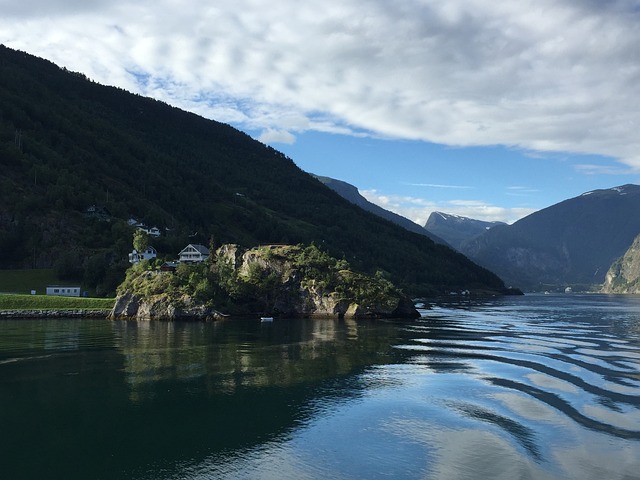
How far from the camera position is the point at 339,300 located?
14700cm

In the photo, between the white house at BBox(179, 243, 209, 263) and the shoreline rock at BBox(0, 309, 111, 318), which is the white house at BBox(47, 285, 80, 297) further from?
the white house at BBox(179, 243, 209, 263)

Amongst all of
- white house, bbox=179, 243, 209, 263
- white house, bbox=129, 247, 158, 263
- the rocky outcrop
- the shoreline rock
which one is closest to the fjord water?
the rocky outcrop

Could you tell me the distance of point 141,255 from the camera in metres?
168

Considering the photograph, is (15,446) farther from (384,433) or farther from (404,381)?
(404,381)

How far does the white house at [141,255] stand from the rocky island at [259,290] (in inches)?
790

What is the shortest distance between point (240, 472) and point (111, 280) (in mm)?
134038

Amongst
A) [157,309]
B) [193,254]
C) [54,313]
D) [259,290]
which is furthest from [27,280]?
[259,290]

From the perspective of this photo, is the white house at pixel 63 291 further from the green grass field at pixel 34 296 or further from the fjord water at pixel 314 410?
the fjord water at pixel 314 410

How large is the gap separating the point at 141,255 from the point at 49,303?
1505 inches

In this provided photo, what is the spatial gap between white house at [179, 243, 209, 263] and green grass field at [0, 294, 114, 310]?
44332mm

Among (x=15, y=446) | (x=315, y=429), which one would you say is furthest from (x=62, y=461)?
(x=315, y=429)

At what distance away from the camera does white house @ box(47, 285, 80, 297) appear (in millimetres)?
144550

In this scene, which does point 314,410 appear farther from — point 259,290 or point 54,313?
point 54,313

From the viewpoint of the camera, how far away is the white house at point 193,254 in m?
180
